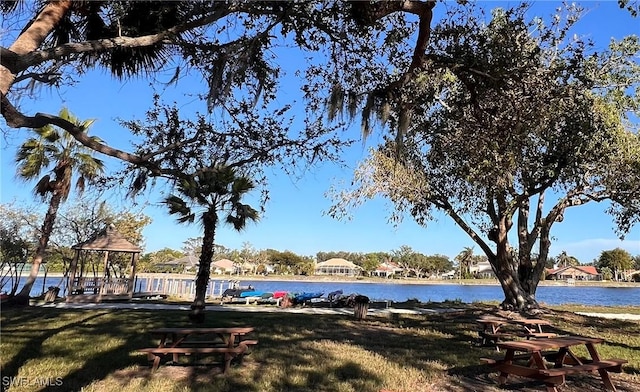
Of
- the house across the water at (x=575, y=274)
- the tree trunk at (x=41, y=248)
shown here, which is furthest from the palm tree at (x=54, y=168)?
the house across the water at (x=575, y=274)

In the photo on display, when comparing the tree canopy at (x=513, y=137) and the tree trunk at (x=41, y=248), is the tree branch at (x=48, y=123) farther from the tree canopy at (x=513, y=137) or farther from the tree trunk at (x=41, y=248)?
the tree trunk at (x=41, y=248)

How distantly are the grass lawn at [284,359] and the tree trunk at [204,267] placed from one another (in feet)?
1.41

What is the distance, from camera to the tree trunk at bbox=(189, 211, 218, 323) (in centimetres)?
1063

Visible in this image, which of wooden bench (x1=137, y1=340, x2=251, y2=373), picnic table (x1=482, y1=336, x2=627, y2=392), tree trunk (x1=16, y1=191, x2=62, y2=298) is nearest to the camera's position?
picnic table (x1=482, y1=336, x2=627, y2=392)

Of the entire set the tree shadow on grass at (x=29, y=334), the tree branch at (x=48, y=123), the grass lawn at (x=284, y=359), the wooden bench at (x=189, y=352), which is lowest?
the tree shadow on grass at (x=29, y=334)

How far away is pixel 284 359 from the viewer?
6492 mm

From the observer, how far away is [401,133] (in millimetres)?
4891

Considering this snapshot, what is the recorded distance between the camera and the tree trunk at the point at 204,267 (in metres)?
10.6

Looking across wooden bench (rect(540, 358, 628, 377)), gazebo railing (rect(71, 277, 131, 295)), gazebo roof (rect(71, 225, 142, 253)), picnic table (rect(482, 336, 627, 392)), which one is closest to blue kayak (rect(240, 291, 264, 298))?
gazebo railing (rect(71, 277, 131, 295))

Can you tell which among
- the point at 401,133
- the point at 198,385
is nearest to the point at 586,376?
the point at 401,133

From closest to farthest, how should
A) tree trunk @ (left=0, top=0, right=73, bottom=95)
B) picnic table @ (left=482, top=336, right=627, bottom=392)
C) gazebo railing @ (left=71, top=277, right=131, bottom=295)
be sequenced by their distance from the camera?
tree trunk @ (left=0, top=0, right=73, bottom=95)
picnic table @ (left=482, top=336, right=627, bottom=392)
gazebo railing @ (left=71, top=277, right=131, bottom=295)

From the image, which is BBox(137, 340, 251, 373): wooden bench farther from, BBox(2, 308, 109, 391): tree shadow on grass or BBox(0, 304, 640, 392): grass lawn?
BBox(2, 308, 109, 391): tree shadow on grass

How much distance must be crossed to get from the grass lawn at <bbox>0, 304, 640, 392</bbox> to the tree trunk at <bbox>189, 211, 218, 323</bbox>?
0.43m

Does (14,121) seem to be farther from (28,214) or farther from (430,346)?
(28,214)
